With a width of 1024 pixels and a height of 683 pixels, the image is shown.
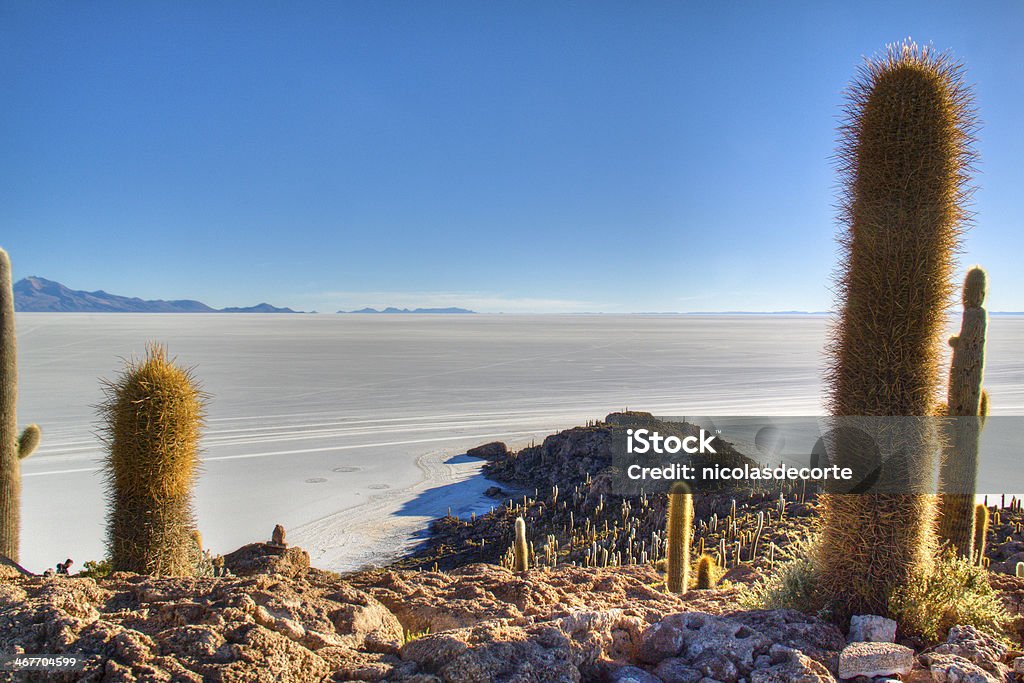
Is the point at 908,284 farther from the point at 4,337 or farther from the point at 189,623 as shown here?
the point at 4,337

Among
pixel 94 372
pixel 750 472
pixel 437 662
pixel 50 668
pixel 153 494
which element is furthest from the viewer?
pixel 94 372

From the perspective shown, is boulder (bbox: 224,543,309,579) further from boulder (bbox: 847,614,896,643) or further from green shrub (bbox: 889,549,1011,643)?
green shrub (bbox: 889,549,1011,643)

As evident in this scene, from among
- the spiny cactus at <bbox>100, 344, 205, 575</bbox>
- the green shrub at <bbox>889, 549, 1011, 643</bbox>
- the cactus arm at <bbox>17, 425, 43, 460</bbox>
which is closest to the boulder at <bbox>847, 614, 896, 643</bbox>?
the green shrub at <bbox>889, 549, 1011, 643</bbox>

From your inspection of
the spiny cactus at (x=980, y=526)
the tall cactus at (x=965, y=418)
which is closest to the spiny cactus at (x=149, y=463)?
the tall cactus at (x=965, y=418)

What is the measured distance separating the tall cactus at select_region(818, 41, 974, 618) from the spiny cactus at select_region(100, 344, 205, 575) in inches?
208

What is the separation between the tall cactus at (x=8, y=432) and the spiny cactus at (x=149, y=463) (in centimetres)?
197

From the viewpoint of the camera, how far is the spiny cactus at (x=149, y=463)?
5879 mm

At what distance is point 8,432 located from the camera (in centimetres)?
722

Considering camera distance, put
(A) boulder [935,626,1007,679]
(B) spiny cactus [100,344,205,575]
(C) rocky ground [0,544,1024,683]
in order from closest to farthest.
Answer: (C) rocky ground [0,544,1024,683]
(A) boulder [935,626,1007,679]
(B) spiny cactus [100,344,205,575]

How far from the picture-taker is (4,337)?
7.06 meters

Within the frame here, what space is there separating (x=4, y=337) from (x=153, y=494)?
9.08 ft

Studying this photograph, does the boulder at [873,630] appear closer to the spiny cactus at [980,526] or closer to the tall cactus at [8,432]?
the spiny cactus at [980,526]

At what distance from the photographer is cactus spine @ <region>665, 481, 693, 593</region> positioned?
18.9ft

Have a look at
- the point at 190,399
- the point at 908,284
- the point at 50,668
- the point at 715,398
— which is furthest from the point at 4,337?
the point at 715,398
